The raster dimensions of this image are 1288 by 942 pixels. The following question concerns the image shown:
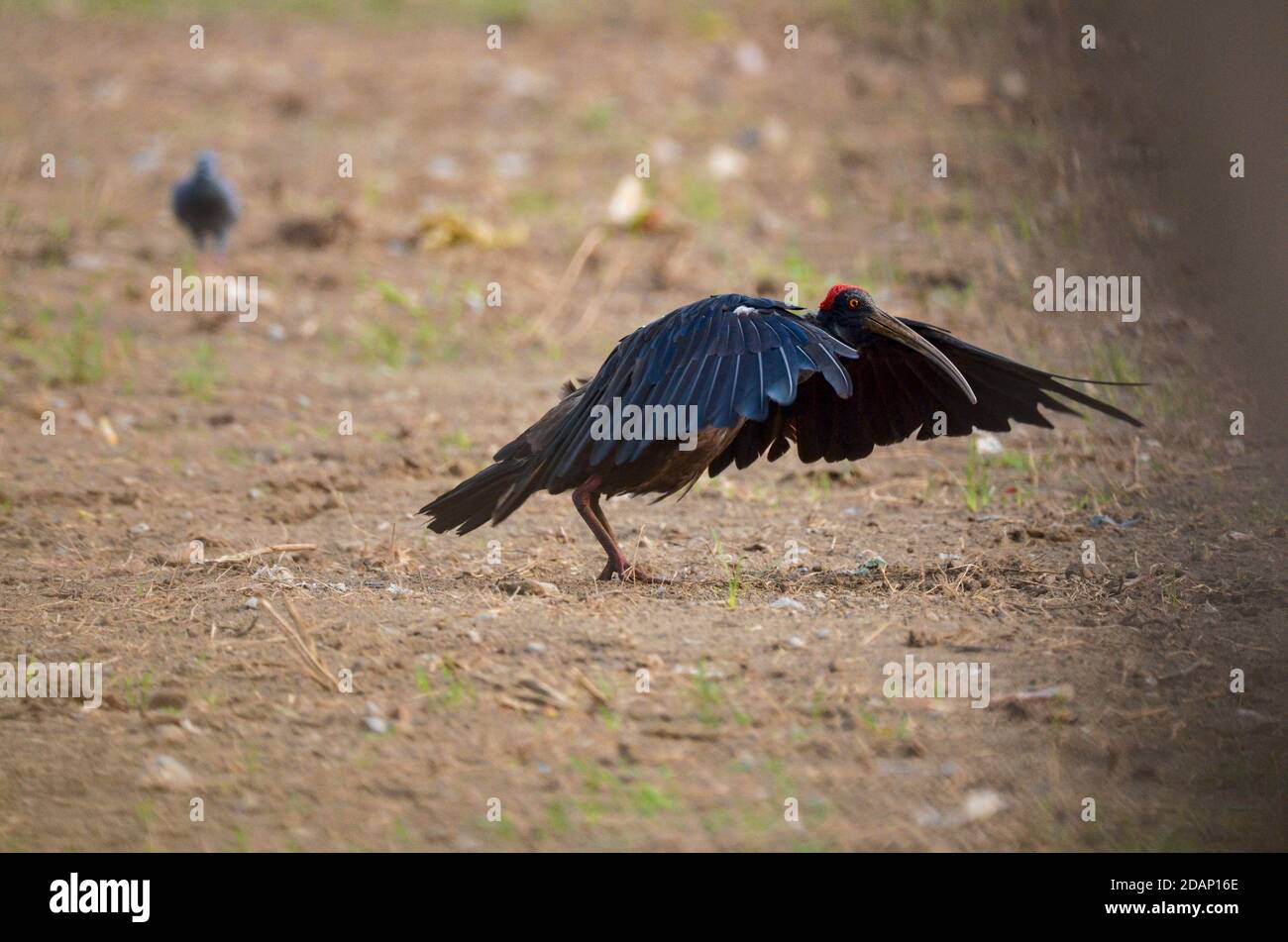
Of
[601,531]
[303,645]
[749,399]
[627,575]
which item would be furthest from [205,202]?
[749,399]

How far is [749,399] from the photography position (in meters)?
4.95

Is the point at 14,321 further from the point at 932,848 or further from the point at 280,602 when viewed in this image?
the point at 932,848

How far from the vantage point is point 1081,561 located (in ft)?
19.2

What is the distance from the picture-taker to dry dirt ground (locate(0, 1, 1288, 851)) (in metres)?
4.24

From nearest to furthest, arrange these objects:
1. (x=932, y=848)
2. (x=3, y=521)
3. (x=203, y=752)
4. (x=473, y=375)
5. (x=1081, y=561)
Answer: (x=932, y=848), (x=203, y=752), (x=1081, y=561), (x=3, y=521), (x=473, y=375)

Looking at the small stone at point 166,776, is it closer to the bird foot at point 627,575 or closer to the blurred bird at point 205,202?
the bird foot at point 627,575

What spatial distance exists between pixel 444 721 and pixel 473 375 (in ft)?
14.9

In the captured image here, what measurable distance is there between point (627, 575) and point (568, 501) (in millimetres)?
1509

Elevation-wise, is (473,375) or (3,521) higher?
(473,375)

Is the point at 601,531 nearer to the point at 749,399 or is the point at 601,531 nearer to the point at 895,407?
the point at 749,399

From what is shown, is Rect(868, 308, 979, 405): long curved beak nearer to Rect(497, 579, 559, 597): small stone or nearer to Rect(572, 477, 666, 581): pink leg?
Rect(572, 477, 666, 581): pink leg

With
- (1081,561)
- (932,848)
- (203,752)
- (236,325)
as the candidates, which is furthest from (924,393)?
(236,325)

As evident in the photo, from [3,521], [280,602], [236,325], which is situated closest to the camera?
[280,602]

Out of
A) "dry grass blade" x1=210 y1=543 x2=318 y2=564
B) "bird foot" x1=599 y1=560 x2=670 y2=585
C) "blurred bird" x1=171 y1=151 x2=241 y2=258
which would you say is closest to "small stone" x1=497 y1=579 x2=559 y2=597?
"bird foot" x1=599 y1=560 x2=670 y2=585
